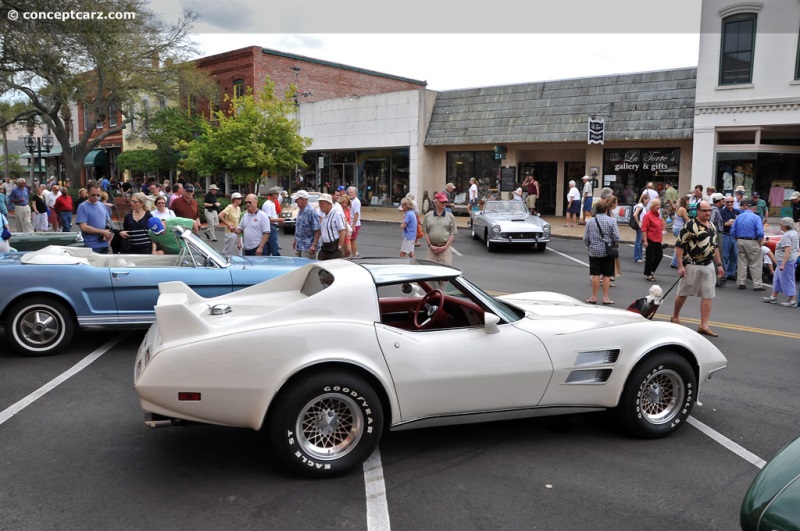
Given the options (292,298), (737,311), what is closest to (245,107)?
(737,311)

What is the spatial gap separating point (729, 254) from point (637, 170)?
38.5 ft

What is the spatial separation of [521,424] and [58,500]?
338 centimetres

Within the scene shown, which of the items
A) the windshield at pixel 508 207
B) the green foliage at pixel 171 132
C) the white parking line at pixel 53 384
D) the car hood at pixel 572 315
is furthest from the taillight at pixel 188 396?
the green foliage at pixel 171 132

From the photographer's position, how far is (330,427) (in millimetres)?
4320

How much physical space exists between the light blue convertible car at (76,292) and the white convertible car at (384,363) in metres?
2.17

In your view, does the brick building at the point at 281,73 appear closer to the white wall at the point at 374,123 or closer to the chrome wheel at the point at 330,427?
the white wall at the point at 374,123

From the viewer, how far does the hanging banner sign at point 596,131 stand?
23906 millimetres

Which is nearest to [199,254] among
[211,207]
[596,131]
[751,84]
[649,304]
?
[649,304]

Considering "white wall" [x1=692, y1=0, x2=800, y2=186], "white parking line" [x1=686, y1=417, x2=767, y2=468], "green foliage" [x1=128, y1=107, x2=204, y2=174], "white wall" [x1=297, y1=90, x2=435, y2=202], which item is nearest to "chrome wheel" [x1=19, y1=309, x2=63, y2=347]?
"white parking line" [x1=686, y1=417, x2=767, y2=468]

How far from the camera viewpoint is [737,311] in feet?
35.0

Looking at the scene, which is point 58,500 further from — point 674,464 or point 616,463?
point 674,464

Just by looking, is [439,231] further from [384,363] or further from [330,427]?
[330,427]

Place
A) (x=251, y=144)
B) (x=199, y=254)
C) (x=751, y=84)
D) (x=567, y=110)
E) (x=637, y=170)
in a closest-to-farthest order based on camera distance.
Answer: (x=199, y=254) < (x=751, y=84) < (x=637, y=170) < (x=567, y=110) < (x=251, y=144)

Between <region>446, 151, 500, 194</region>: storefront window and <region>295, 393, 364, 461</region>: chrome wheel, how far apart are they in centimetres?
2560
